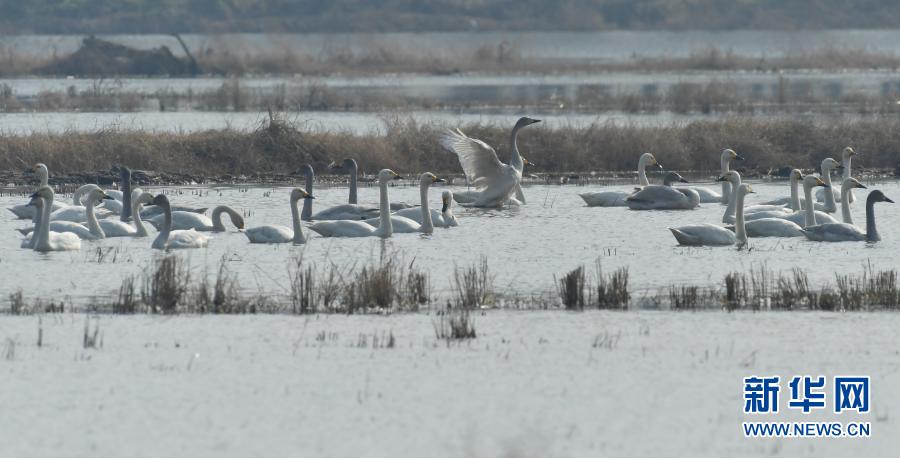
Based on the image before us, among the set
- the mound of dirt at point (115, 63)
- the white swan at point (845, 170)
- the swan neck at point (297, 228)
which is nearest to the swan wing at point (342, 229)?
the swan neck at point (297, 228)

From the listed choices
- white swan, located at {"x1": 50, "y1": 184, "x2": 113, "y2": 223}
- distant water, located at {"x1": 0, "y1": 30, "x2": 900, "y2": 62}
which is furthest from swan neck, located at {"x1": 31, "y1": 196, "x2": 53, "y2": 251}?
distant water, located at {"x1": 0, "y1": 30, "x2": 900, "y2": 62}

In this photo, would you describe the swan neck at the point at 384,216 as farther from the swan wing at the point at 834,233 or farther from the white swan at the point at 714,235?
the swan wing at the point at 834,233

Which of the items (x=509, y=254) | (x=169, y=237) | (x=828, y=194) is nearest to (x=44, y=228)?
(x=169, y=237)

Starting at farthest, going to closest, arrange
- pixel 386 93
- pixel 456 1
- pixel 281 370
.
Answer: pixel 456 1
pixel 386 93
pixel 281 370

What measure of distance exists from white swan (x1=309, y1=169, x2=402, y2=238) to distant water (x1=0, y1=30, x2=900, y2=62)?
48032 millimetres

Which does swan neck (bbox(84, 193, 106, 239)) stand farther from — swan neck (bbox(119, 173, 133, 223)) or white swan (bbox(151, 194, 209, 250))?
swan neck (bbox(119, 173, 133, 223))

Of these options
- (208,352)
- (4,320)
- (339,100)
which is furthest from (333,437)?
(339,100)

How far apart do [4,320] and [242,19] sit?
7703cm

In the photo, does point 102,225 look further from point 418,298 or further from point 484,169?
point 418,298

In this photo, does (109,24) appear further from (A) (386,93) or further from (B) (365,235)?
(B) (365,235)

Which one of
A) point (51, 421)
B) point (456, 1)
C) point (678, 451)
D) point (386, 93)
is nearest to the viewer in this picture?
point (678, 451)

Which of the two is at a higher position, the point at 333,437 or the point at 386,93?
the point at 386,93

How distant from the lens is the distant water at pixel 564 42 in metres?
72.2

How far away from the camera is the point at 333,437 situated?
26.1ft
